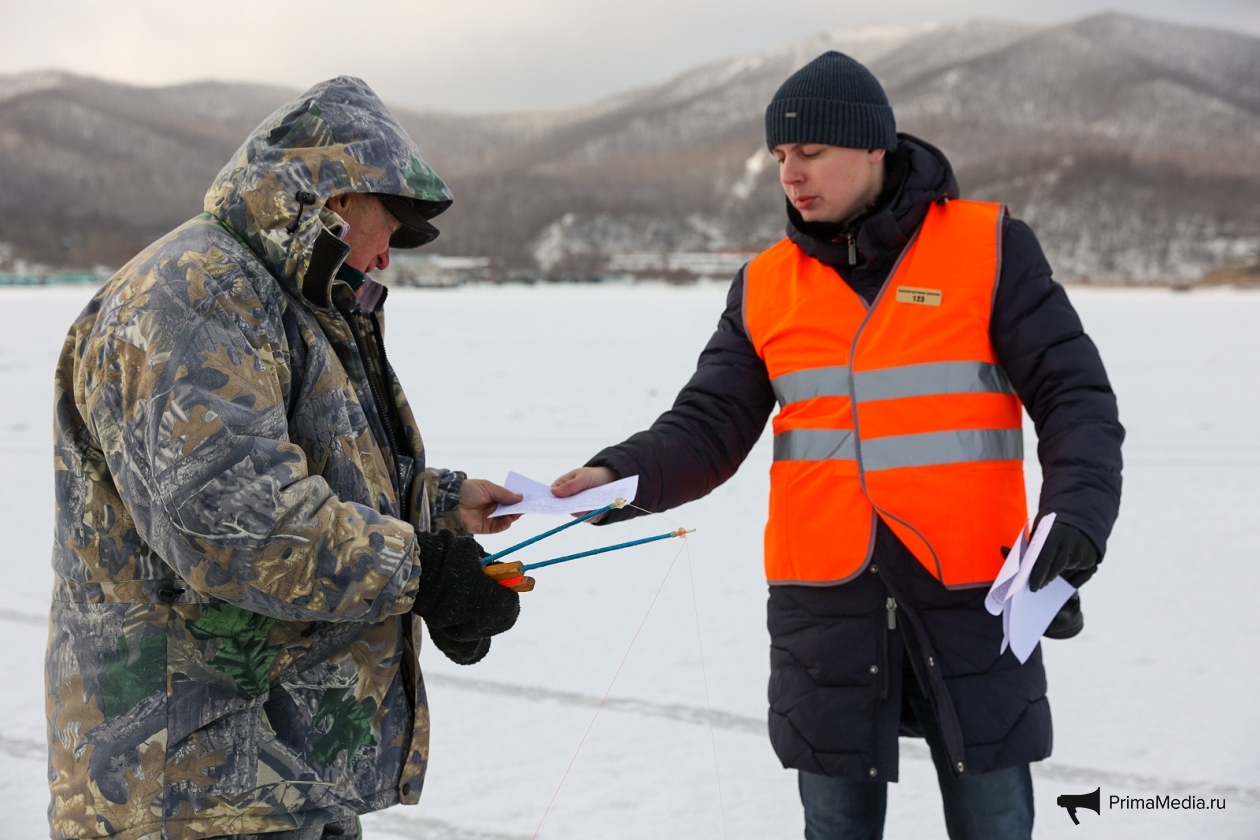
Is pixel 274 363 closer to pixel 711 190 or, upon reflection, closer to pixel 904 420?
pixel 904 420

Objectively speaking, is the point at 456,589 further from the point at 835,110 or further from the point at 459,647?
the point at 835,110

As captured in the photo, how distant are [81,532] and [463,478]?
685mm

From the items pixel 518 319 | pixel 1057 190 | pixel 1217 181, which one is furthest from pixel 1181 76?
pixel 518 319

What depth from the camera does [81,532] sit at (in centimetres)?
130

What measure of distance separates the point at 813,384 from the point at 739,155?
12171cm

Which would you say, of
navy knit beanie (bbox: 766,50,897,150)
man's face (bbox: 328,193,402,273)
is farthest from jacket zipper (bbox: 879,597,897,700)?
man's face (bbox: 328,193,402,273)

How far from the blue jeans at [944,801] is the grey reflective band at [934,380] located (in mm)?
528

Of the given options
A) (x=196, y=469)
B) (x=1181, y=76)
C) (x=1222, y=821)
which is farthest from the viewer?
(x=1181, y=76)

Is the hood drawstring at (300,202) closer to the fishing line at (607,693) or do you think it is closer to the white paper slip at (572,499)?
the white paper slip at (572,499)

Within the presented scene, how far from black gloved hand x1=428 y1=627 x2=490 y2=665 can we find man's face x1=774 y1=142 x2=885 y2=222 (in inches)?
37.7

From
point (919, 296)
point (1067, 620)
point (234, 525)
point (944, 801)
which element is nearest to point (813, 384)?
point (919, 296)

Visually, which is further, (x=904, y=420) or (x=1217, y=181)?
(x=1217, y=181)

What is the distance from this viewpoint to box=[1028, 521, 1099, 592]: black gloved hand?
161 centimetres

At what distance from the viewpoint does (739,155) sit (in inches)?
4695
